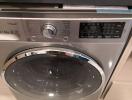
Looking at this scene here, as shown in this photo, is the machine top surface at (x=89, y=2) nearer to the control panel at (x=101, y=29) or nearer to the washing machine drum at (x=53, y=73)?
the control panel at (x=101, y=29)

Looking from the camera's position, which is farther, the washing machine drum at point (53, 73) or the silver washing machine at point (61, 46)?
the washing machine drum at point (53, 73)

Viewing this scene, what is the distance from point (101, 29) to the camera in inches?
30.3

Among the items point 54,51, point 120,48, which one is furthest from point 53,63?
point 120,48

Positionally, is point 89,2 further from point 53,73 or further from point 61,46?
point 53,73

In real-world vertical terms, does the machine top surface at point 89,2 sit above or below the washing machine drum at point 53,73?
above

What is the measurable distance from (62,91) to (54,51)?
15.9 inches

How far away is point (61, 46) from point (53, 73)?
11.2 inches

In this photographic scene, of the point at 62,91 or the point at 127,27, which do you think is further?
the point at 62,91

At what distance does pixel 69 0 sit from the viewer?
71 centimetres

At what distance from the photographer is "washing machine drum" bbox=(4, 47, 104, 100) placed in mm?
850

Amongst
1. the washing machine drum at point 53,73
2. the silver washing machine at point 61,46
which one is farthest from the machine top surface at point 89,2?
the washing machine drum at point 53,73

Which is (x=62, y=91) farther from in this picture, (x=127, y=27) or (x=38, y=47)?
(x=127, y=27)

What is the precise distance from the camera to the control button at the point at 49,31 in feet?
2.46

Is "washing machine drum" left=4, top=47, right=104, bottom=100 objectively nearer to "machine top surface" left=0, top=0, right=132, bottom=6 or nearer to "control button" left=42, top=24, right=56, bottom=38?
"control button" left=42, top=24, right=56, bottom=38
